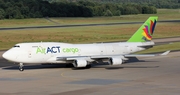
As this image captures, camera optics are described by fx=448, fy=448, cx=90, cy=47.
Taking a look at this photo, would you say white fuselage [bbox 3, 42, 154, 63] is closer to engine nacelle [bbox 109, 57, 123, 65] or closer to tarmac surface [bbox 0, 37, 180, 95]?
tarmac surface [bbox 0, 37, 180, 95]

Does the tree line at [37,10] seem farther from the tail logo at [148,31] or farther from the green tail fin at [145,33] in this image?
the tail logo at [148,31]

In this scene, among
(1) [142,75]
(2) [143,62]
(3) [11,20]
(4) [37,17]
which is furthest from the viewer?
(4) [37,17]

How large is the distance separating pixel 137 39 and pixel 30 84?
64.1 ft

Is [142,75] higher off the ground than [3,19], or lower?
higher

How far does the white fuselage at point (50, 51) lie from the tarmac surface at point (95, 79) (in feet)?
4.80

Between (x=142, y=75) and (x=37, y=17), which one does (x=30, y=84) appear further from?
(x=37, y=17)

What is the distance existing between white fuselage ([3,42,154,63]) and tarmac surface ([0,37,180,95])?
57.7 inches

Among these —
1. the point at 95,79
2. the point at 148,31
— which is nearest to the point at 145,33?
the point at 148,31

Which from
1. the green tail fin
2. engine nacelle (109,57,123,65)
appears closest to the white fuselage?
engine nacelle (109,57,123,65)

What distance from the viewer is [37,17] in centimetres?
15912

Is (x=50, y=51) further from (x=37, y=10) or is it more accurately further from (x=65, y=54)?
(x=37, y=10)

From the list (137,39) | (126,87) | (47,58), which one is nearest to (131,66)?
(137,39)

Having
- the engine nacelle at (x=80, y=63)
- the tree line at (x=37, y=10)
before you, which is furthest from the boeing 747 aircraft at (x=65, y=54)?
the tree line at (x=37, y=10)

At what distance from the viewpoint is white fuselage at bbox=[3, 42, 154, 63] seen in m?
49.4
